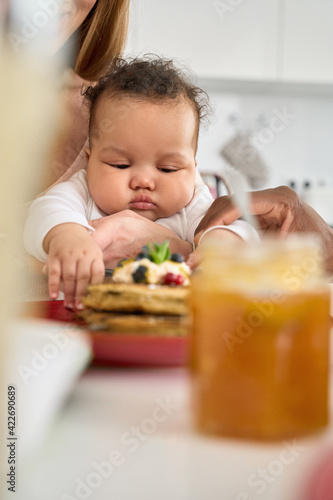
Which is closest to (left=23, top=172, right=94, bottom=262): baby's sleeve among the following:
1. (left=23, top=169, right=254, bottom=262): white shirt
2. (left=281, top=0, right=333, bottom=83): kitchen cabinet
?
(left=23, top=169, right=254, bottom=262): white shirt

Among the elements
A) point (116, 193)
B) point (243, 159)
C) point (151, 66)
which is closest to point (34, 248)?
point (116, 193)

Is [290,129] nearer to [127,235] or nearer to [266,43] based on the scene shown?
[266,43]

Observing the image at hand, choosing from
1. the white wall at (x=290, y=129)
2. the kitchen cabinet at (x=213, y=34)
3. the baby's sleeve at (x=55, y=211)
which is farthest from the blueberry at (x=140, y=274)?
the white wall at (x=290, y=129)

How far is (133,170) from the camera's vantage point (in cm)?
46

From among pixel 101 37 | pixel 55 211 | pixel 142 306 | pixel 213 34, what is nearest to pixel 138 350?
pixel 142 306

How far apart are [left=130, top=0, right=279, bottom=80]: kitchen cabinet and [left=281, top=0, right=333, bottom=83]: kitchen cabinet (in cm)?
5

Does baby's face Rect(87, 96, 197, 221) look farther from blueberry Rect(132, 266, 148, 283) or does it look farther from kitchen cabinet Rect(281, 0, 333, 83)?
kitchen cabinet Rect(281, 0, 333, 83)

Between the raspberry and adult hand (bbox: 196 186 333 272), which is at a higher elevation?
adult hand (bbox: 196 186 333 272)

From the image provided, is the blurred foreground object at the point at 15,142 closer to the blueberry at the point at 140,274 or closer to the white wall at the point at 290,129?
the blueberry at the point at 140,274

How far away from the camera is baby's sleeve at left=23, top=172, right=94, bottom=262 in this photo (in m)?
0.45

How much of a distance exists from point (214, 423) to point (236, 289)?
47mm

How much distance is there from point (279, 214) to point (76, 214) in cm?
18

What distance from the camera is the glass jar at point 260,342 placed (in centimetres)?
19

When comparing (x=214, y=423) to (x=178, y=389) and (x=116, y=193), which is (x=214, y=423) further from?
(x=116, y=193)
